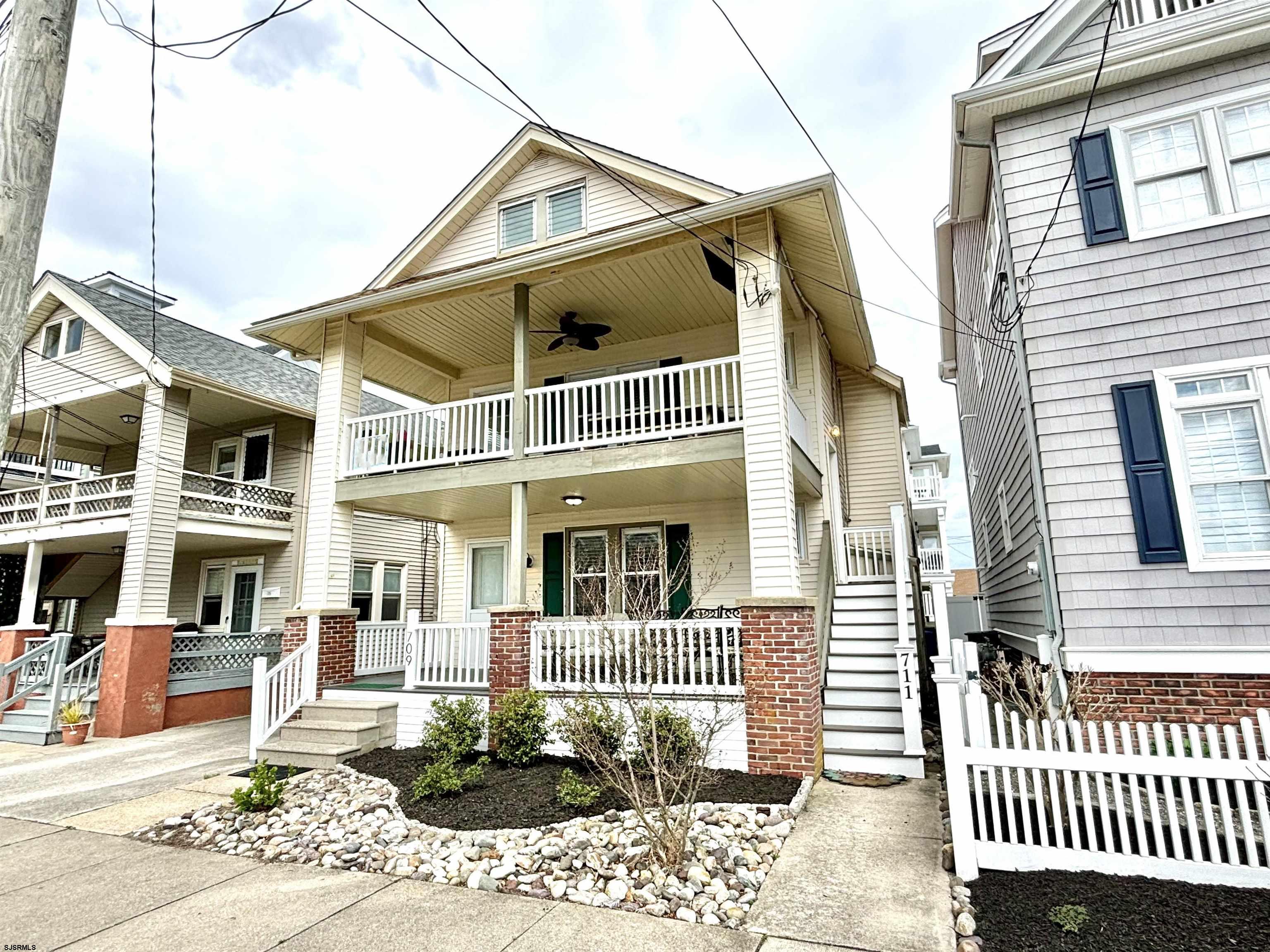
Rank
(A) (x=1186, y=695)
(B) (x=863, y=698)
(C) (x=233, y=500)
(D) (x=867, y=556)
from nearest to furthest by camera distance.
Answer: (A) (x=1186, y=695) < (B) (x=863, y=698) < (D) (x=867, y=556) < (C) (x=233, y=500)

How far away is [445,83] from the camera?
7.24 metres

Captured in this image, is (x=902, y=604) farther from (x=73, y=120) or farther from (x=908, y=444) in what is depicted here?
(x=908, y=444)

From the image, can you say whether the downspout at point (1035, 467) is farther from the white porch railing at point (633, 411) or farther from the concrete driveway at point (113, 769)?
the concrete driveway at point (113, 769)

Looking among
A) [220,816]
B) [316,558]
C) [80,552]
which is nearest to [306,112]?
[316,558]

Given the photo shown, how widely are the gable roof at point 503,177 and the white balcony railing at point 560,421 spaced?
8.83ft

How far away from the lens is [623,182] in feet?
31.7

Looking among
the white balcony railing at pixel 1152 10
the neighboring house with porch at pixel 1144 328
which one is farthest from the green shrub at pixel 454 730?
the white balcony railing at pixel 1152 10

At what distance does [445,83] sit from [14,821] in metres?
8.67

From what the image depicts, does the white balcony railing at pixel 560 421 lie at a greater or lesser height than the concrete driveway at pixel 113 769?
greater

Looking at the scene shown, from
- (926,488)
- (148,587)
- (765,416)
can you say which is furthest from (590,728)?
(926,488)

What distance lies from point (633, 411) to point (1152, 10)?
7132 mm

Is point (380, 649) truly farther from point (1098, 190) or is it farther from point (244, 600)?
point (1098, 190)

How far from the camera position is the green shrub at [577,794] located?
19.5 feet

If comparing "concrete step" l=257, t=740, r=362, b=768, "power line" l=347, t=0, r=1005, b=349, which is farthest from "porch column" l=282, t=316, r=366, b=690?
"power line" l=347, t=0, r=1005, b=349
